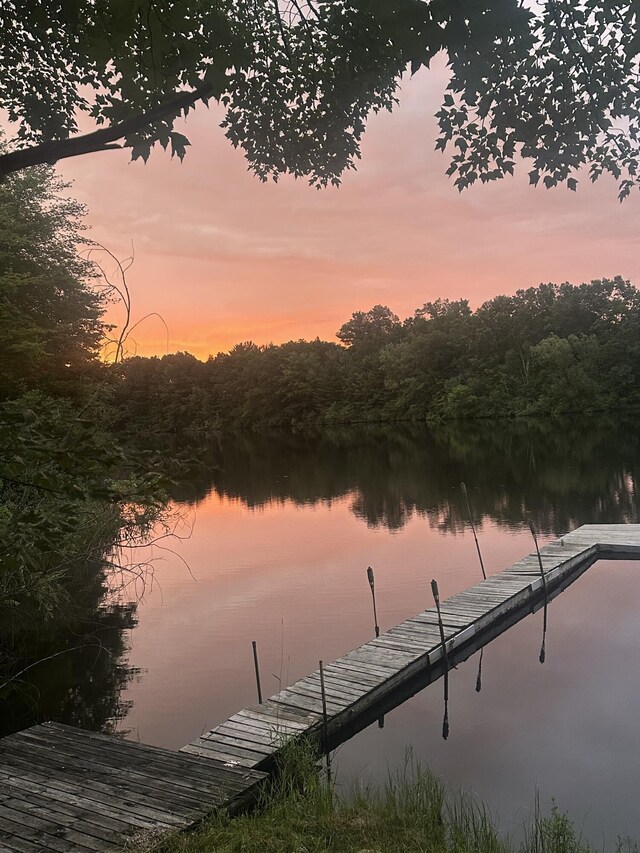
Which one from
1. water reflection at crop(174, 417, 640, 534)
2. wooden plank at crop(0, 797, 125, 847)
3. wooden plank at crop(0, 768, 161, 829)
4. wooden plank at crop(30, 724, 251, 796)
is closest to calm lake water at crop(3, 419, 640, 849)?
water reflection at crop(174, 417, 640, 534)

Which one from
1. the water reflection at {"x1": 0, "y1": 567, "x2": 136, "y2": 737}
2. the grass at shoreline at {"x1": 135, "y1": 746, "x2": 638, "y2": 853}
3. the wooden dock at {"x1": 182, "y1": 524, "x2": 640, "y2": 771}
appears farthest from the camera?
the water reflection at {"x1": 0, "y1": 567, "x2": 136, "y2": 737}

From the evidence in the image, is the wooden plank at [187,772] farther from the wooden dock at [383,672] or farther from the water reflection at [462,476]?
the water reflection at [462,476]

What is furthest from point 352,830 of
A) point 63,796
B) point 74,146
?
point 74,146

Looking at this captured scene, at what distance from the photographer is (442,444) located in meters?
64.8

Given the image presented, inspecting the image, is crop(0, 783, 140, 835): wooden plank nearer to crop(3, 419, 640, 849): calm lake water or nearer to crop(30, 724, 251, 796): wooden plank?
crop(30, 724, 251, 796): wooden plank

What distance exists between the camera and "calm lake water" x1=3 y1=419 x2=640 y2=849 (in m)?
10.7

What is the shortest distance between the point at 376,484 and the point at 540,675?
98.3 ft

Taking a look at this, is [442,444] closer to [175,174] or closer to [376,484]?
[376,484]

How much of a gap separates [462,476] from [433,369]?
195ft

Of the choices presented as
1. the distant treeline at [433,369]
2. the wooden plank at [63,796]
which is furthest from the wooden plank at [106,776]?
the distant treeline at [433,369]

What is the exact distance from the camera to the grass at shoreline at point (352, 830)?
684 cm

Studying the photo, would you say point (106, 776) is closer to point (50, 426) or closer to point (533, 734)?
point (50, 426)

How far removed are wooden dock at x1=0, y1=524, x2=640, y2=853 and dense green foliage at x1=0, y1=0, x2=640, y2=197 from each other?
6.55 meters

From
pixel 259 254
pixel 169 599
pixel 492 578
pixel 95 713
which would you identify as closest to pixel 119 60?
pixel 95 713
